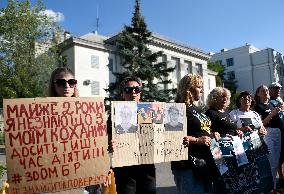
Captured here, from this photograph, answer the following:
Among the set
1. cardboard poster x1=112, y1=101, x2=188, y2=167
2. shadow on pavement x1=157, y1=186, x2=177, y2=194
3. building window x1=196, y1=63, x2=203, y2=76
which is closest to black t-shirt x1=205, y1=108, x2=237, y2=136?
cardboard poster x1=112, y1=101, x2=188, y2=167

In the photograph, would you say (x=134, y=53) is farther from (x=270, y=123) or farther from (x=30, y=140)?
(x=30, y=140)

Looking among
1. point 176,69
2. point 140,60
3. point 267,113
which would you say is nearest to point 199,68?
point 176,69

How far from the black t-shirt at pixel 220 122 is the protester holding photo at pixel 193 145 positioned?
0.44 metres

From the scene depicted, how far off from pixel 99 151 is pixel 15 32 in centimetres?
2542

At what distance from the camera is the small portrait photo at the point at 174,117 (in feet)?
12.8

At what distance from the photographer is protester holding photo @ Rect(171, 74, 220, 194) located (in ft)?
13.1

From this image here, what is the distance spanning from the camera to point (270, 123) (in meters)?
6.60

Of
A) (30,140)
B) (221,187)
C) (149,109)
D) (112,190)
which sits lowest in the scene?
(221,187)

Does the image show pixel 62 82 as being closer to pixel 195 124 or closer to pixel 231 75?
pixel 195 124

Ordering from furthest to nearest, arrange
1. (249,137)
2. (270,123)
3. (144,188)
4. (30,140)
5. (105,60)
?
1. (105,60)
2. (270,123)
3. (249,137)
4. (144,188)
5. (30,140)

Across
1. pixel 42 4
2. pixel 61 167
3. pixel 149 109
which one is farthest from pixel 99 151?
pixel 42 4

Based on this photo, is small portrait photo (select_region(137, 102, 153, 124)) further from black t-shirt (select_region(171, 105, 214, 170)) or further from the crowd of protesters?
black t-shirt (select_region(171, 105, 214, 170))

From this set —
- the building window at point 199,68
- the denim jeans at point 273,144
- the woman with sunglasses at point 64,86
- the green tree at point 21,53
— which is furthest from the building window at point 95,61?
the woman with sunglasses at point 64,86

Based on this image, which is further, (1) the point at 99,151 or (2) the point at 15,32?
(2) the point at 15,32
